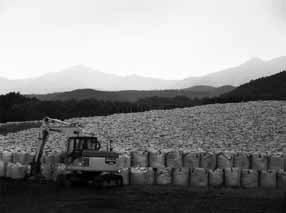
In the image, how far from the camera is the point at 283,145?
3353 centimetres

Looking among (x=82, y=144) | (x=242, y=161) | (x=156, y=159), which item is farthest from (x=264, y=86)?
(x=82, y=144)

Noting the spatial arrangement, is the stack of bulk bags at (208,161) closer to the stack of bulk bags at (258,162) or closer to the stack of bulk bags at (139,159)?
the stack of bulk bags at (258,162)

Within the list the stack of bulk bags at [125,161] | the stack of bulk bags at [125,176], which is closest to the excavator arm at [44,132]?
the stack of bulk bags at [125,176]

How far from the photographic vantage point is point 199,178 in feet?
72.0

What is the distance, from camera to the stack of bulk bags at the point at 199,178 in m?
21.9

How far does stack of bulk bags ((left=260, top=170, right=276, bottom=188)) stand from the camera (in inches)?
864

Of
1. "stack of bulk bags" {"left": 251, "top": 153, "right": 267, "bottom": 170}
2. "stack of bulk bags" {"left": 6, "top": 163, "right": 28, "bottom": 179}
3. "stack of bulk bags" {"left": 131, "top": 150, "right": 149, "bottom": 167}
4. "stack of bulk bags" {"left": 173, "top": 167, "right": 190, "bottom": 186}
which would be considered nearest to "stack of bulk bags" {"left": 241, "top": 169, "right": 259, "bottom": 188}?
"stack of bulk bags" {"left": 173, "top": 167, "right": 190, "bottom": 186}

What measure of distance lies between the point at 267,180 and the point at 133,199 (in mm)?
6957

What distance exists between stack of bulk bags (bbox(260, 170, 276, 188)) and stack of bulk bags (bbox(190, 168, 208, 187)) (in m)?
2.37

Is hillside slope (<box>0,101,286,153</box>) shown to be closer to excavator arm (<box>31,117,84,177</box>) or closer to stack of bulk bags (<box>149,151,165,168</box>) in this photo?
stack of bulk bags (<box>149,151,165,168</box>)

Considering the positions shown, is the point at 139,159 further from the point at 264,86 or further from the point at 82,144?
the point at 264,86

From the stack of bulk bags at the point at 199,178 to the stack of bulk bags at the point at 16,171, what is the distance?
770cm

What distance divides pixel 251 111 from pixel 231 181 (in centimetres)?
2274

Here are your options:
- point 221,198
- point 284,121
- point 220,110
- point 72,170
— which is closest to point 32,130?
point 220,110
